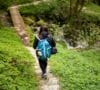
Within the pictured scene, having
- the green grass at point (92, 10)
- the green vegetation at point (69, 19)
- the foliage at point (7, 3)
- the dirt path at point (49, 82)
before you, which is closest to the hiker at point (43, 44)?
the dirt path at point (49, 82)

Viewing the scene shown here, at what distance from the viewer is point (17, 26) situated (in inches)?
755

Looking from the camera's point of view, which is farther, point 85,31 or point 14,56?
point 85,31

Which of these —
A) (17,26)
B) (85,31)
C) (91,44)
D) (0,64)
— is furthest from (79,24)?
(0,64)

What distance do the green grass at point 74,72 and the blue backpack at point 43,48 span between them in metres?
1.03

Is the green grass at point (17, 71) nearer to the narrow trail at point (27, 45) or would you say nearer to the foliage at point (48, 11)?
the narrow trail at point (27, 45)

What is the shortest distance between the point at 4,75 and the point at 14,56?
252cm

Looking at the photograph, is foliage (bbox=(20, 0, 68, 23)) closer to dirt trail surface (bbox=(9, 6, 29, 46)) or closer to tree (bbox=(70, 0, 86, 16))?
dirt trail surface (bbox=(9, 6, 29, 46))

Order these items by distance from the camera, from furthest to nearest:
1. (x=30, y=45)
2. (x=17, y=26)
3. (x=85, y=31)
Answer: (x=85, y=31) → (x=17, y=26) → (x=30, y=45)

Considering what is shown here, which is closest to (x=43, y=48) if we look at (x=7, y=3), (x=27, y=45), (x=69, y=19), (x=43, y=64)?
(x=43, y=64)

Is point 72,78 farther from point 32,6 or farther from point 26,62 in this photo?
point 32,6

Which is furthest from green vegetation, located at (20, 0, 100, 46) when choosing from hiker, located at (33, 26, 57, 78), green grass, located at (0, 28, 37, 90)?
hiker, located at (33, 26, 57, 78)

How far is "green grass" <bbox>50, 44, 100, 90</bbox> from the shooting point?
11.6 metres

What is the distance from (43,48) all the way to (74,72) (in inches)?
76.5

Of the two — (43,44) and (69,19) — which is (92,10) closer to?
(69,19)
